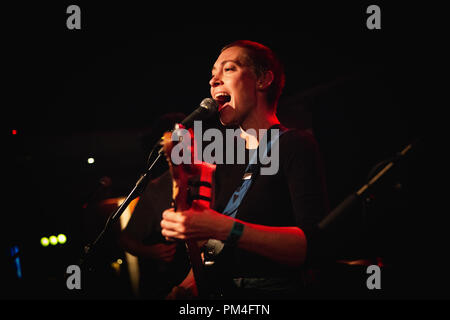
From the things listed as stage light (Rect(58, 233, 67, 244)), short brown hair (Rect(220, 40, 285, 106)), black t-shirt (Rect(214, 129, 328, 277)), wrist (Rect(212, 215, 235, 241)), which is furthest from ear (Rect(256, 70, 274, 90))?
stage light (Rect(58, 233, 67, 244))

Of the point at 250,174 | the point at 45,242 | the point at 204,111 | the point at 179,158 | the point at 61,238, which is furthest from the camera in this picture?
the point at 61,238

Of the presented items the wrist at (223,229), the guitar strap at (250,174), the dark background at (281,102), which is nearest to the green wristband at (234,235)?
the wrist at (223,229)

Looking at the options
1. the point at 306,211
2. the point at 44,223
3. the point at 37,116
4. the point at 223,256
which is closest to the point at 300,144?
the point at 306,211

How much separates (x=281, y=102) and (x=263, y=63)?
9.19ft

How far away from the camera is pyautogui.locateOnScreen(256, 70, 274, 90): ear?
197 cm

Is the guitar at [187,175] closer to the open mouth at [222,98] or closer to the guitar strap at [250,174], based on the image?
the guitar strap at [250,174]

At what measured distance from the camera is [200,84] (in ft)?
14.2

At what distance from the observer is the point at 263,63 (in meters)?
1.98

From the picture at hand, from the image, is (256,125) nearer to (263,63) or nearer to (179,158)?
(263,63)

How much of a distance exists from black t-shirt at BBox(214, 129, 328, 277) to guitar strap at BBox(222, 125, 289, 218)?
3 centimetres

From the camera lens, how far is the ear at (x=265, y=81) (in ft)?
6.45

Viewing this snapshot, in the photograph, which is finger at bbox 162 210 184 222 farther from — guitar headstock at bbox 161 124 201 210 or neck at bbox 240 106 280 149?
neck at bbox 240 106 280 149

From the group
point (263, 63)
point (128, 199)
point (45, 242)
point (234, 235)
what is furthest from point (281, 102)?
point (45, 242)
